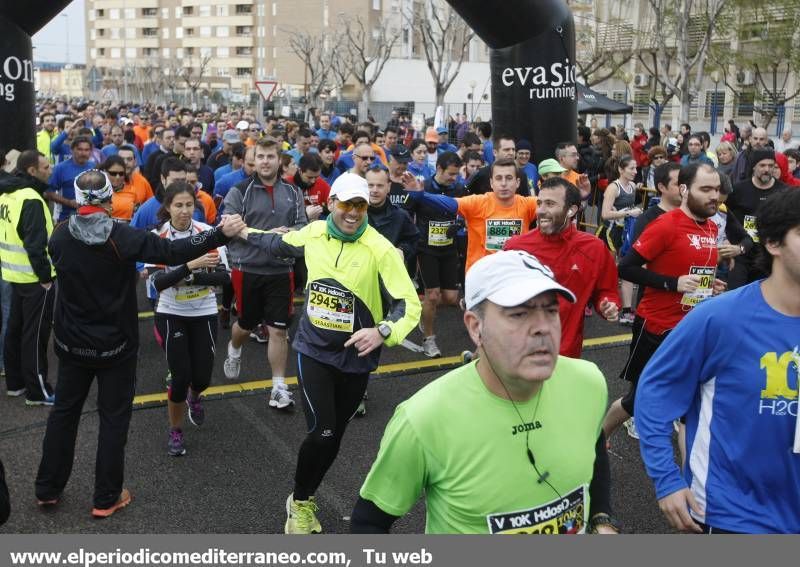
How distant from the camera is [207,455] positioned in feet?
18.7

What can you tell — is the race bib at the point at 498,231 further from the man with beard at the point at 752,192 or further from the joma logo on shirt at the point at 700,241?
the man with beard at the point at 752,192

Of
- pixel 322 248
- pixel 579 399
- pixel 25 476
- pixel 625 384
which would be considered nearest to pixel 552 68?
A: pixel 625 384

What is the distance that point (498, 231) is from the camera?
6949mm

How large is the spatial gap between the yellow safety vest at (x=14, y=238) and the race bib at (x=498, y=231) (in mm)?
3386

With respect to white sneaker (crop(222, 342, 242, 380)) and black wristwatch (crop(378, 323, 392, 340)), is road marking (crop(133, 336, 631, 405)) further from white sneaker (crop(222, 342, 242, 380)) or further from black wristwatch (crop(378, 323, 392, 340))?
black wristwatch (crop(378, 323, 392, 340))

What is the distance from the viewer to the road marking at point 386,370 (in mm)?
6863

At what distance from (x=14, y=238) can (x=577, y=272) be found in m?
Result: 4.17

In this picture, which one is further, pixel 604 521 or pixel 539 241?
pixel 539 241

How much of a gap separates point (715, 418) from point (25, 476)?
14.0ft

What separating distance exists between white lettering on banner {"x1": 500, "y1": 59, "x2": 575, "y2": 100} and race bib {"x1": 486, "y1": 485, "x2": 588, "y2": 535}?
861cm

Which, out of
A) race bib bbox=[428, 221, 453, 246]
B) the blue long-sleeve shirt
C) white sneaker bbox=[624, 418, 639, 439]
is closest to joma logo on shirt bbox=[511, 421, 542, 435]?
the blue long-sleeve shirt

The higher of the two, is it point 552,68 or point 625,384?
point 552,68

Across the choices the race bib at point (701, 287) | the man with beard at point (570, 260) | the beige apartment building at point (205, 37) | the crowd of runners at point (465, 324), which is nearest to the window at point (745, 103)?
the crowd of runners at point (465, 324)

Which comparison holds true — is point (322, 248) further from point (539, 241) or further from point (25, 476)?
point (25, 476)
